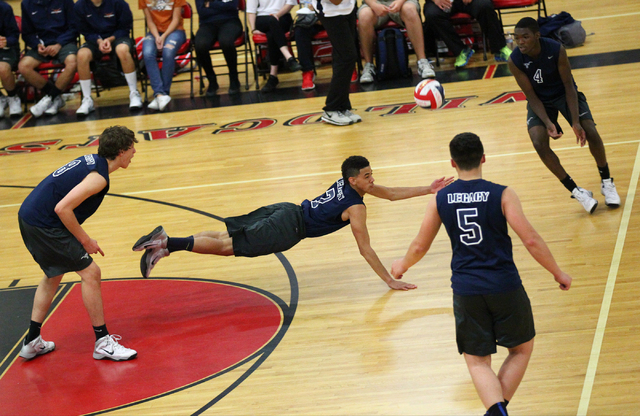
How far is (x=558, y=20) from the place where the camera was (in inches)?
434

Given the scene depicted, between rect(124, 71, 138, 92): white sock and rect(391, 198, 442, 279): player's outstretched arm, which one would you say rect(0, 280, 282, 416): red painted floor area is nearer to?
rect(391, 198, 442, 279): player's outstretched arm

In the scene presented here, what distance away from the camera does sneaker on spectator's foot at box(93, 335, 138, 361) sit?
467cm

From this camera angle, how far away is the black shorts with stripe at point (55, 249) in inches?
177

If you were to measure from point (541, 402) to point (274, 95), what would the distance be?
8059 millimetres

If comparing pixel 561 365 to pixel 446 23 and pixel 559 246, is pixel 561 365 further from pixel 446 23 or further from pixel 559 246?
pixel 446 23

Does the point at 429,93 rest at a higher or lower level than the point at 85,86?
higher

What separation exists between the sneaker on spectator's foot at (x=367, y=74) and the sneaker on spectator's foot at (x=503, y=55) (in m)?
1.97

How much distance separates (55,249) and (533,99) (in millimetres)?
3962

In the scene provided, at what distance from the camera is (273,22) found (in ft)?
35.9

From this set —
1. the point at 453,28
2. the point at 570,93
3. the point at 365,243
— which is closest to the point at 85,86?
the point at 453,28

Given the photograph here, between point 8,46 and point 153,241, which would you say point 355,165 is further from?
point 8,46

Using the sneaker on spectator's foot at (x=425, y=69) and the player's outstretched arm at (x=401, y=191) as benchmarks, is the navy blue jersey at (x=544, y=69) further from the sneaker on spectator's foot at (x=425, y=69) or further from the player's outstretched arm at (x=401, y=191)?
the sneaker on spectator's foot at (x=425, y=69)

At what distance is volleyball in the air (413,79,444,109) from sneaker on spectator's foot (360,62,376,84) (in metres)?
3.57

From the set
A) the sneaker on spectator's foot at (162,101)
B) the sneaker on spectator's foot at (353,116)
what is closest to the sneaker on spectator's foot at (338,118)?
the sneaker on spectator's foot at (353,116)
